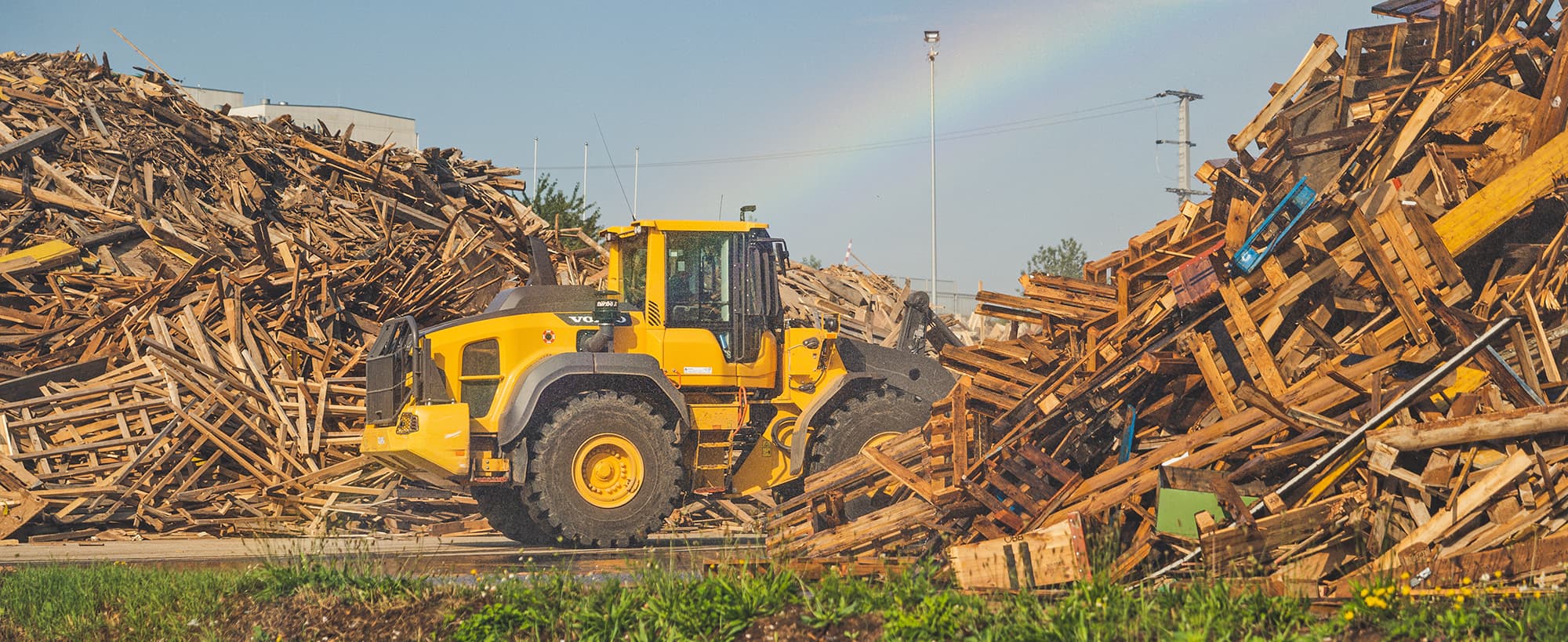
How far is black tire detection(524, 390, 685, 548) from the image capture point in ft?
35.3

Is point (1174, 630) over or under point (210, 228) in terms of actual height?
under

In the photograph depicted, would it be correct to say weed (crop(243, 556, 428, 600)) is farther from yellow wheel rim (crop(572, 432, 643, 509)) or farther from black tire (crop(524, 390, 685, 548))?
yellow wheel rim (crop(572, 432, 643, 509))

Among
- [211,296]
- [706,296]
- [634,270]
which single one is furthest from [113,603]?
[211,296]

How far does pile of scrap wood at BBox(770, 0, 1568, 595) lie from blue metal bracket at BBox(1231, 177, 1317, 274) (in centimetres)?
2

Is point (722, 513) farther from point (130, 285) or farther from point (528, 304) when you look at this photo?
point (130, 285)

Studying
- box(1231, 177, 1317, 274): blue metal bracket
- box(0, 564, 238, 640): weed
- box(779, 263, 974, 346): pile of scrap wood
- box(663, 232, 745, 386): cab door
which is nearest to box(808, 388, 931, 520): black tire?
box(663, 232, 745, 386): cab door

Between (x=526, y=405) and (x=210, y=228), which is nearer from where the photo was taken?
(x=526, y=405)

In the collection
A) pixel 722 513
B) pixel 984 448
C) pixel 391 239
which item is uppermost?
pixel 391 239

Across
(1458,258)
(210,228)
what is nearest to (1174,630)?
(1458,258)

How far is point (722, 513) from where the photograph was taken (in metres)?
13.5

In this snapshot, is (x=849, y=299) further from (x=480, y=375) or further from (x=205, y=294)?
(x=480, y=375)

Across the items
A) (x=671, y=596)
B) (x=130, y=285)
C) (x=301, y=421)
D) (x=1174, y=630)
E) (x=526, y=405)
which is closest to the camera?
(x=1174, y=630)

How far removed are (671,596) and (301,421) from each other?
28.5ft

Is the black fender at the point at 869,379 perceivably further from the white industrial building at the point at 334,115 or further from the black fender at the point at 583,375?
the white industrial building at the point at 334,115
